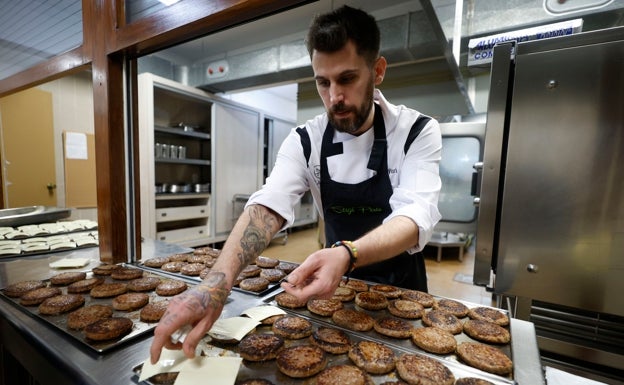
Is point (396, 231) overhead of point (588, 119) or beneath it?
beneath

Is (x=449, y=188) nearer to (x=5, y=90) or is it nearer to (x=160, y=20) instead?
(x=160, y=20)

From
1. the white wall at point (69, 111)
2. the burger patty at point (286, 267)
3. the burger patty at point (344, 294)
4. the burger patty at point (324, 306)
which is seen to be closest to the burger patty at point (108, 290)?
the burger patty at point (286, 267)

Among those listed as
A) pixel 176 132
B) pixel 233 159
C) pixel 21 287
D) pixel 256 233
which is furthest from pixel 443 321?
pixel 233 159

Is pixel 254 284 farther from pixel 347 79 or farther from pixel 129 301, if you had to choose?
pixel 347 79

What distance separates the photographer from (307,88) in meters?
4.39

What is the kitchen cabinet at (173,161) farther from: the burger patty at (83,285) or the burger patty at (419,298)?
the burger patty at (419,298)

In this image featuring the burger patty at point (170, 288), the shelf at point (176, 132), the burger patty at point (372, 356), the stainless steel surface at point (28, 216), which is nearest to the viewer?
the burger patty at point (372, 356)

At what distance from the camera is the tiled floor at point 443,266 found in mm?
3713

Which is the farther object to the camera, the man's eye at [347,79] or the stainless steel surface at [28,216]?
the stainless steel surface at [28,216]

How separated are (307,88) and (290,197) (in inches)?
135

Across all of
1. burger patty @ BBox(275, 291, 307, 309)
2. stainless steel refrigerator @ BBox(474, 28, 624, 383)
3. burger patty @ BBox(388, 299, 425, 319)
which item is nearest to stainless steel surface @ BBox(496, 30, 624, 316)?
stainless steel refrigerator @ BBox(474, 28, 624, 383)

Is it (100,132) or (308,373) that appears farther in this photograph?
(100,132)

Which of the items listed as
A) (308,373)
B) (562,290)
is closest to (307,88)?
(562,290)

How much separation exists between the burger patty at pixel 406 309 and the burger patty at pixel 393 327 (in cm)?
4
